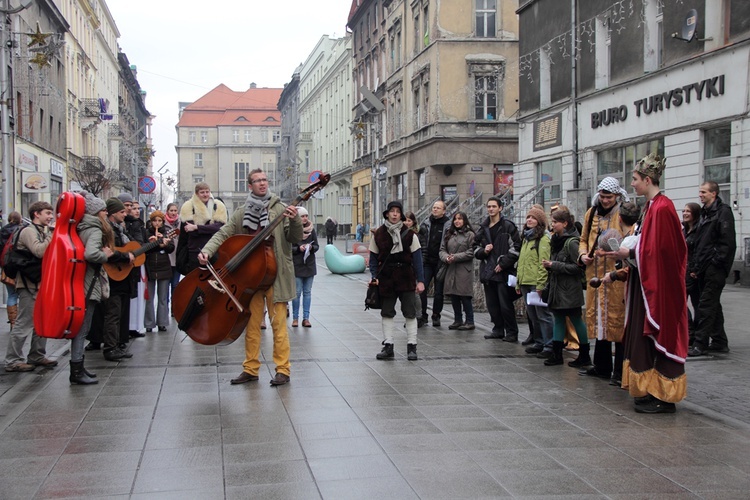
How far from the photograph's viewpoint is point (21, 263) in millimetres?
8766

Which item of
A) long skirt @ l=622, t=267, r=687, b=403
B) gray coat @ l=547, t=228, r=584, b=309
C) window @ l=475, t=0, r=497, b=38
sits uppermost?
window @ l=475, t=0, r=497, b=38

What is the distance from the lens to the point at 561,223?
9.10m

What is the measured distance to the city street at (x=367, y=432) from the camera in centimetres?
490

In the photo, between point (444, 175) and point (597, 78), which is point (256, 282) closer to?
point (597, 78)

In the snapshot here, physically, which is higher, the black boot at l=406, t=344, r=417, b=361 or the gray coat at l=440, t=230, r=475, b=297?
the gray coat at l=440, t=230, r=475, b=297

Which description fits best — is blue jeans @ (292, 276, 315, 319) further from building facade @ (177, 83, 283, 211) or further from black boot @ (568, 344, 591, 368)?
building facade @ (177, 83, 283, 211)

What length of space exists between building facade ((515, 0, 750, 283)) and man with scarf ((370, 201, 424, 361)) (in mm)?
10815

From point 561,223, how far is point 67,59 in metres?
42.2

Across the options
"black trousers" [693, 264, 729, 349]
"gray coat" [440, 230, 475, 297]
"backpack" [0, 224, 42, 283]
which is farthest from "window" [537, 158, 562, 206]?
"backpack" [0, 224, 42, 283]

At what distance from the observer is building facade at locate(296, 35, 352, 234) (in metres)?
65.7

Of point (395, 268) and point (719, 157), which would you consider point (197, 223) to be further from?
point (719, 157)

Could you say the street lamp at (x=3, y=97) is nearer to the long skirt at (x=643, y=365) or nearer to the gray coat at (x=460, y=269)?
the gray coat at (x=460, y=269)

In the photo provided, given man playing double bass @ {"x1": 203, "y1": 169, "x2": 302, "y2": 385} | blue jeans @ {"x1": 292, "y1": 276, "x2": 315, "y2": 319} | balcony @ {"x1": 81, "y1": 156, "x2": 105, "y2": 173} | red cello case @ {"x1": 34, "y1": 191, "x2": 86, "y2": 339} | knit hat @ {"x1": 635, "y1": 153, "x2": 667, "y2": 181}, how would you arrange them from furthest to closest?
balcony @ {"x1": 81, "y1": 156, "x2": 105, "y2": 173} → blue jeans @ {"x1": 292, "y1": 276, "x2": 315, "y2": 319} → man playing double bass @ {"x1": 203, "y1": 169, "x2": 302, "y2": 385} → red cello case @ {"x1": 34, "y1": 191, "x2": 86, "y2": 339} → knit hat @ {"x1": 635, "y1": 153, "x2": 667, "y2": 181}

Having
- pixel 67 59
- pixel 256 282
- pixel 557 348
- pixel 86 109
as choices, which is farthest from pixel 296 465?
pixel 86 109
